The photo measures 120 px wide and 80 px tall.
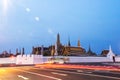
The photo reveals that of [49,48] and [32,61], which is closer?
[32,61]

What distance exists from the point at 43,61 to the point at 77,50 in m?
84.9

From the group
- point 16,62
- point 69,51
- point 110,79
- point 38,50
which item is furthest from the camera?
point 38,50

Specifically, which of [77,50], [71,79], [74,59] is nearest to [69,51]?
[77,50]

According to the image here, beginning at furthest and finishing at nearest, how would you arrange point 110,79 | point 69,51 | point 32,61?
1. point 69,51
2. point 32,61
3. point 110,79

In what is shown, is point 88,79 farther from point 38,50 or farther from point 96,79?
point 38,50

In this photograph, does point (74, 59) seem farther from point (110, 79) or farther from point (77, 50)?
point (77, 50)

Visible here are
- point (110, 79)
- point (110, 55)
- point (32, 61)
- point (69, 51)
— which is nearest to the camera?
point (110, 79)

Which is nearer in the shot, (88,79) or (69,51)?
(88,79)

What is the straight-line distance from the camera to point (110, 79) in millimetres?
16812

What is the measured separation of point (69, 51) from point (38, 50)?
1153 inches

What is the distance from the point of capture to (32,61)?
202 ft

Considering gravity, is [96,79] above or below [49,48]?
below

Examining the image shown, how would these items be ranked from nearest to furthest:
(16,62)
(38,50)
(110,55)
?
(16,62)
(110,55)
(38,50)

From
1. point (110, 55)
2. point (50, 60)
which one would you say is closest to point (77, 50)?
point (110, 55)
